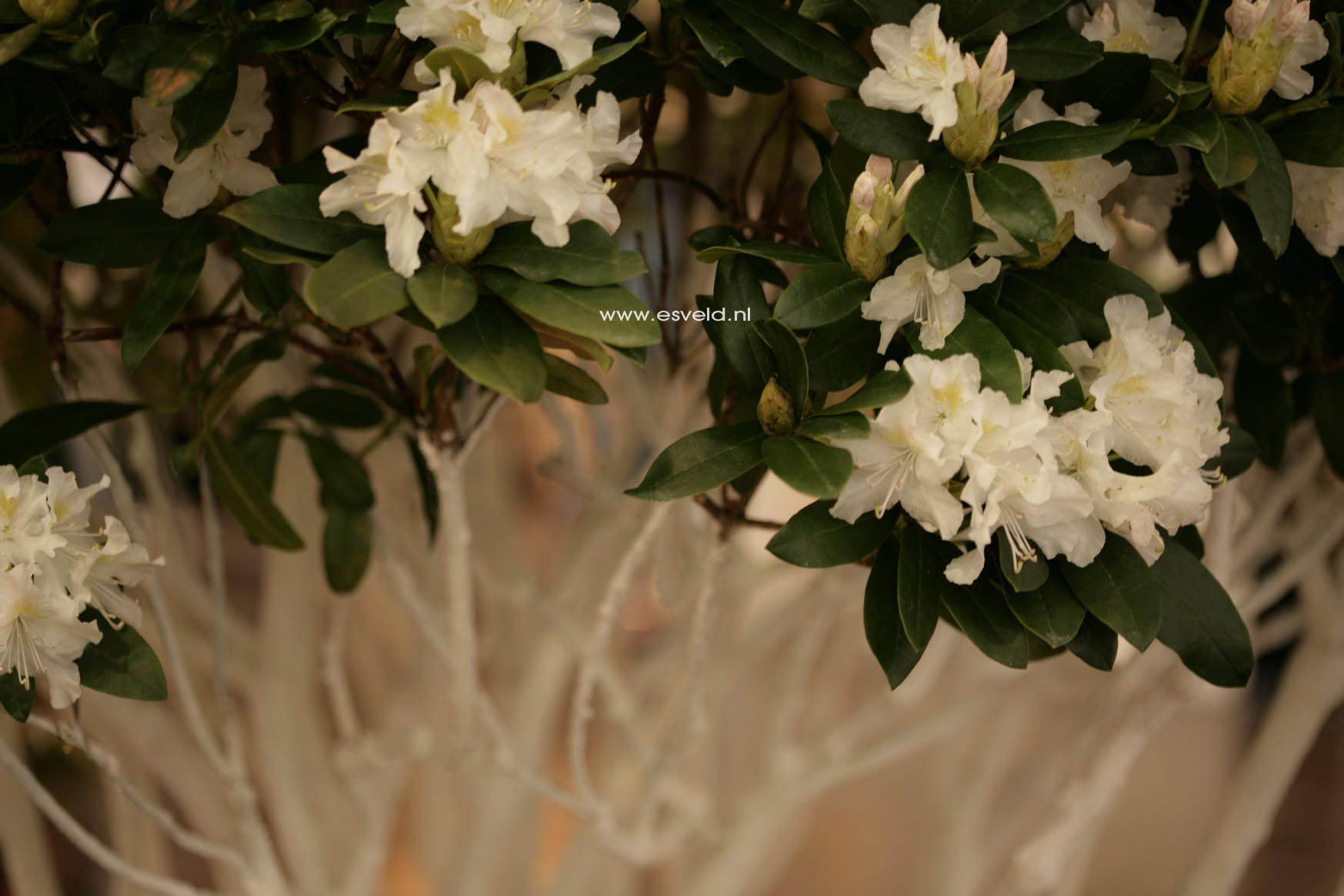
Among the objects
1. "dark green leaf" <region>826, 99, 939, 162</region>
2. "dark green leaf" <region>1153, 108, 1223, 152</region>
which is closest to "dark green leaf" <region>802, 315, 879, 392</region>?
"dark green leaf" <region>826, 99, 939, 162</region>

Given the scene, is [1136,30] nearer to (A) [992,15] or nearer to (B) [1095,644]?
(A) [992,15]

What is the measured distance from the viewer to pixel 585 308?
0.60 m

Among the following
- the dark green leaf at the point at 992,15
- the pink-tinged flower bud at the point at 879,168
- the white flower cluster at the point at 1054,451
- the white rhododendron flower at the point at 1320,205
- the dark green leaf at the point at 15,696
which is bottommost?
the dark green leaf at the point at 15,696

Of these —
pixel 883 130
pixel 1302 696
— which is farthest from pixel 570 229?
pixel 1302 696

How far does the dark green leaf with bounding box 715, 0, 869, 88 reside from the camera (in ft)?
2.16

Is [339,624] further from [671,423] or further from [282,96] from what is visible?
[282,96]

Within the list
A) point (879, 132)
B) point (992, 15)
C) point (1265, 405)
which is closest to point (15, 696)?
point (879, 132)

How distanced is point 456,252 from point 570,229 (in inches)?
2.7

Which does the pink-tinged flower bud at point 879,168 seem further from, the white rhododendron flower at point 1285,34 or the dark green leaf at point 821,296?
the white rhododendron flower at point 1285,34

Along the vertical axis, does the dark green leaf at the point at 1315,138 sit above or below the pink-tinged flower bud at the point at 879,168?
below

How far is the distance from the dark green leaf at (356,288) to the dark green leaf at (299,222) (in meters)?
0.03

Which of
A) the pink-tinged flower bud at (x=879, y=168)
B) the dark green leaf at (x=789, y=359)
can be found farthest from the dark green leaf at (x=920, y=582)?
the pink-tinged flower bud at (x=879, y=168)

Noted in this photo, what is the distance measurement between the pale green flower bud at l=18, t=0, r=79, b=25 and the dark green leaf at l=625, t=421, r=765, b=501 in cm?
45

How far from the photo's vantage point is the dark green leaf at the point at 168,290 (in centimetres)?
68
